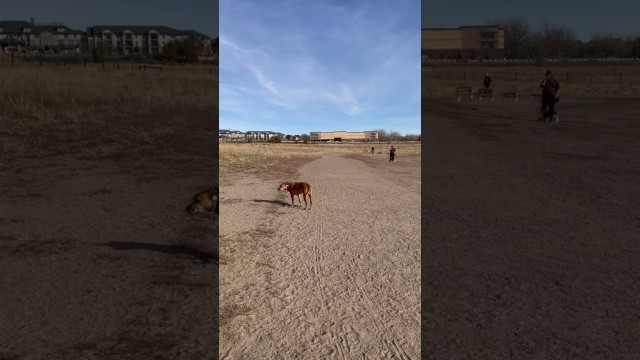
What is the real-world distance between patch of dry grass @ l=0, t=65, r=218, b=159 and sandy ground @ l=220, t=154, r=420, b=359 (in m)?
5.65

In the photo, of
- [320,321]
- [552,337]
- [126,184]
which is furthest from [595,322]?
[126,184]

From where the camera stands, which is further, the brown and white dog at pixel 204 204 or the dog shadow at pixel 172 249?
the dog shadow at pixel 172 249

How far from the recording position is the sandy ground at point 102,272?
3672 mm

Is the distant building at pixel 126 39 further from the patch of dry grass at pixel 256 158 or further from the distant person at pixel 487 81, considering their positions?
the distant person at pixel 487 81

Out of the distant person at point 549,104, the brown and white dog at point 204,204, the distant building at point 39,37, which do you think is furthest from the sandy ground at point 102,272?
the distant building at point 39,37

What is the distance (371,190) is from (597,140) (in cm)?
731

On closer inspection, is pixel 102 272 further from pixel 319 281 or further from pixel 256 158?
pixel 256 158

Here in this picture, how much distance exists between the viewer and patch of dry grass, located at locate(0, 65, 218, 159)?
43.2 ft

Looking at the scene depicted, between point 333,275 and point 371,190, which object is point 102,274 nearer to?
point 333,275

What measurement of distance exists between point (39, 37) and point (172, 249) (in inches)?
1258

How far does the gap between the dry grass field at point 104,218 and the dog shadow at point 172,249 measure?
0.09 feet

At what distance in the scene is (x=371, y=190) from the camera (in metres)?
12.1

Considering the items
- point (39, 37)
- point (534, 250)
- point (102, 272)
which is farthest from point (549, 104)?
point (39, 37)

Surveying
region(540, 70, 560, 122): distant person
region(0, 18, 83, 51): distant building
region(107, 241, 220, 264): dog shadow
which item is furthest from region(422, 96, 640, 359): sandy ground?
region(0, 18, 83, 51): distant building
